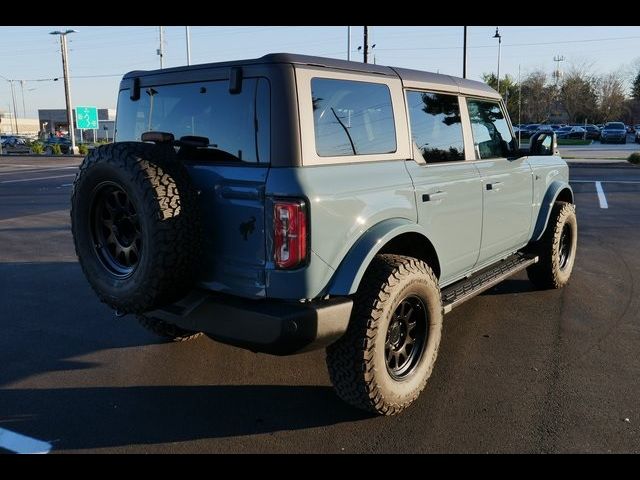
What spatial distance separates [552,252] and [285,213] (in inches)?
148

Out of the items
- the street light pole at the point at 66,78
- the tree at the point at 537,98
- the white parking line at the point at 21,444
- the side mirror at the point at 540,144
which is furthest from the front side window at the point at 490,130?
the tree at the point at 537,98

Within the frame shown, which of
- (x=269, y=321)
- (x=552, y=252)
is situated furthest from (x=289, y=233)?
(x=552, y=252)

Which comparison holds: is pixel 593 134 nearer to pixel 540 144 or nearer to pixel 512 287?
pixel 512 287

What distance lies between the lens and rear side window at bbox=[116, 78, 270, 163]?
2988mm

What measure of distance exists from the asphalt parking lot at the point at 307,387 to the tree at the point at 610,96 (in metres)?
73.8

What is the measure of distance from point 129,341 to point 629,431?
3606 mm

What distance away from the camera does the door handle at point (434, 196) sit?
3650 mm

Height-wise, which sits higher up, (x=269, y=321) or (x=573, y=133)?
(x=573, y=133)

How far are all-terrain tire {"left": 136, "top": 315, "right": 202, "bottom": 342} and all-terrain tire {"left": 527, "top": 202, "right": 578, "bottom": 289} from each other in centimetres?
350

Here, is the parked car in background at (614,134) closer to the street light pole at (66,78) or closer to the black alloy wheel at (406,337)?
the street light pole at (66,78)

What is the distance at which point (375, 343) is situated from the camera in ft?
10.3
